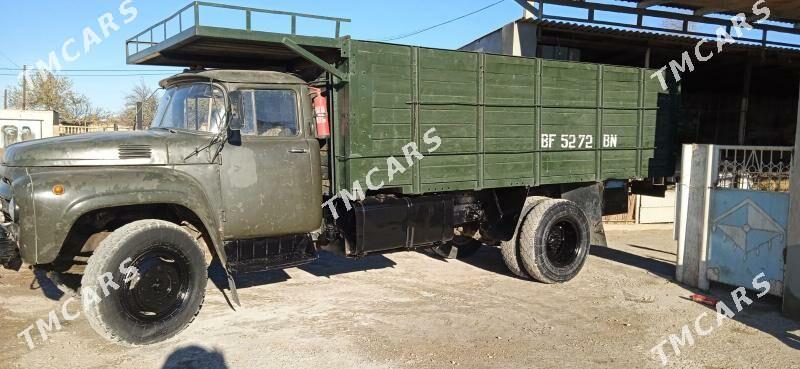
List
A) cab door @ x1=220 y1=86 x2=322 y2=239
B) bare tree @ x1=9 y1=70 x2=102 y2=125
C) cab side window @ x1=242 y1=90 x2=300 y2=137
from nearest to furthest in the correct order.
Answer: cab door @ x1=220 y1=86 x2=322 y2=239, cab side window @ x1=242 y1=90 x2=300 y2=137, bare tree @ x1=9 y1=70 x2=102 y2=125

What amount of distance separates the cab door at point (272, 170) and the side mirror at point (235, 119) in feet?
0.17

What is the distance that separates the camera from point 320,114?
547 centimetres

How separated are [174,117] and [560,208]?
14.2ft

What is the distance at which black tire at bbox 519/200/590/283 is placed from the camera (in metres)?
6.63

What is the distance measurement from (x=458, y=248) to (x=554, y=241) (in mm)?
1398

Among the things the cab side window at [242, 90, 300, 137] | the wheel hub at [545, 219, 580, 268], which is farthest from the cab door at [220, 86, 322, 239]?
the wheel hub at [545, 219, 580, 268]

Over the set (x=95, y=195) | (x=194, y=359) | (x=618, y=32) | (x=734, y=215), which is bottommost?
(x=194, y=359)

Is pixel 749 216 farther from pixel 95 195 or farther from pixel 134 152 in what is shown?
pixel 95 195

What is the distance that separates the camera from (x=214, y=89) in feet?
16.4

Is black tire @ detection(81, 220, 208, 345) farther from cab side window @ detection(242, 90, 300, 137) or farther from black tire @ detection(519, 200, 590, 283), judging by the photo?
black tire @ detection(519, 200, 590, 283)

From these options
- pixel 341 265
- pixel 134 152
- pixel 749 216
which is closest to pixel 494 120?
pixel 341 265

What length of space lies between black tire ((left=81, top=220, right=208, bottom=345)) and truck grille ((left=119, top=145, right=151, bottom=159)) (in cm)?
51

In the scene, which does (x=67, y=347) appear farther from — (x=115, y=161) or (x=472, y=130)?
(x=472, y=130)

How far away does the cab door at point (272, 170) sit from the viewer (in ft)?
16.2
